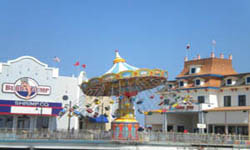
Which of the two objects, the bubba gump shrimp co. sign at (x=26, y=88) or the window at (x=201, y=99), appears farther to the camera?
the window at (x=201, y=99)

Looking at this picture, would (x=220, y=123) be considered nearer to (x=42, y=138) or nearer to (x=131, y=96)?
(x=131, y=96)

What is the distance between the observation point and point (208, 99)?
49.8 metres

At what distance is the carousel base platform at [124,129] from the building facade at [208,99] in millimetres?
13875

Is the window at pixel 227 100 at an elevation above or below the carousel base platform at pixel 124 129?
above

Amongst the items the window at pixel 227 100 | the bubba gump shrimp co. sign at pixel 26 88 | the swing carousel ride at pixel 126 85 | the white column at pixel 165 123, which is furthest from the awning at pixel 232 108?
the bubba gump shrimp co. sign at pixel 26 88

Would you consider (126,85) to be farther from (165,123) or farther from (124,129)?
→ (165,123)

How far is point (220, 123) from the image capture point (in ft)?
155

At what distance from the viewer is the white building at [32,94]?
44656 mm

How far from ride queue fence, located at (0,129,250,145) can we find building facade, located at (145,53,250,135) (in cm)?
1049

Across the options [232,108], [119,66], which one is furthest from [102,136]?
[232,108]

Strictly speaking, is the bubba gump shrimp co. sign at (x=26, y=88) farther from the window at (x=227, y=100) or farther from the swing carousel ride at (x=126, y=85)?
the window at (x=227, y=100)

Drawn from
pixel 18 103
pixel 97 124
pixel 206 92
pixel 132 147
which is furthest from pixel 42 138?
pixel 206 92

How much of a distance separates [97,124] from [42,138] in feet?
71.4

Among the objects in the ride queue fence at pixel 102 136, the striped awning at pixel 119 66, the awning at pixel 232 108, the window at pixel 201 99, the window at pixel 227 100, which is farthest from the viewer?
the window at pixel 201 99
